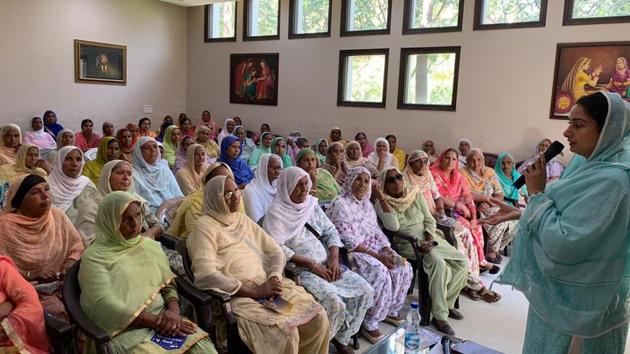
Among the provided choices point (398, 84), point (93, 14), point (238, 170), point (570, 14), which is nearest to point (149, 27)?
point (93, 14)

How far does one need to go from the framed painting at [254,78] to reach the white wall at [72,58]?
58.0 inches

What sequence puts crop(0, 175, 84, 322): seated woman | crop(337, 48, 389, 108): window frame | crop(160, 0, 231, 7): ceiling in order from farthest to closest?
crop(160, 0, 231, 7): ceiling → crop(337, 48, 389, 108): window frame → crop(0, 175, 84, 322): seated woman

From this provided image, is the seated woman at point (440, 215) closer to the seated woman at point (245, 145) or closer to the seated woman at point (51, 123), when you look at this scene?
the seated woman at point (245, 145)

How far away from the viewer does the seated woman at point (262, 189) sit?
11.0 feet

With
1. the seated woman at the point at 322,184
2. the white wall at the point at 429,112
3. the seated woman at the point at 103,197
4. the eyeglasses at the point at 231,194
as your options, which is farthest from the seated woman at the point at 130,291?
the white wall at the point at 429,112

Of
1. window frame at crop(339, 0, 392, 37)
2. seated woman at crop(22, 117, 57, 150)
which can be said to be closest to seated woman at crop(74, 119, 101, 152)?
seated woman at crop(22, 117, 57, 150)

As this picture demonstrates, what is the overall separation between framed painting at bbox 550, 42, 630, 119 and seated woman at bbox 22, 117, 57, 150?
751 cm

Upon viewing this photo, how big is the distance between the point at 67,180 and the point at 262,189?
141cm

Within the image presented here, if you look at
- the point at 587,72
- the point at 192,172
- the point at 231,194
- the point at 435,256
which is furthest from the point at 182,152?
the point at 587,72

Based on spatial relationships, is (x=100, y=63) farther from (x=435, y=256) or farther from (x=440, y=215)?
(x=435, y=256)

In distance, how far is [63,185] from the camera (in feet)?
11.0

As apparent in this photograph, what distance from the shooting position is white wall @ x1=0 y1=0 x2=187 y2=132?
771cm

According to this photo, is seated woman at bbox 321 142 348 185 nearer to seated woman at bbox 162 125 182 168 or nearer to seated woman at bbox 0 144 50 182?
seated woman at bbox 162 125 182 168

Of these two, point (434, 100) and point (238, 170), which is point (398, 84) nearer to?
point (434, 100)
